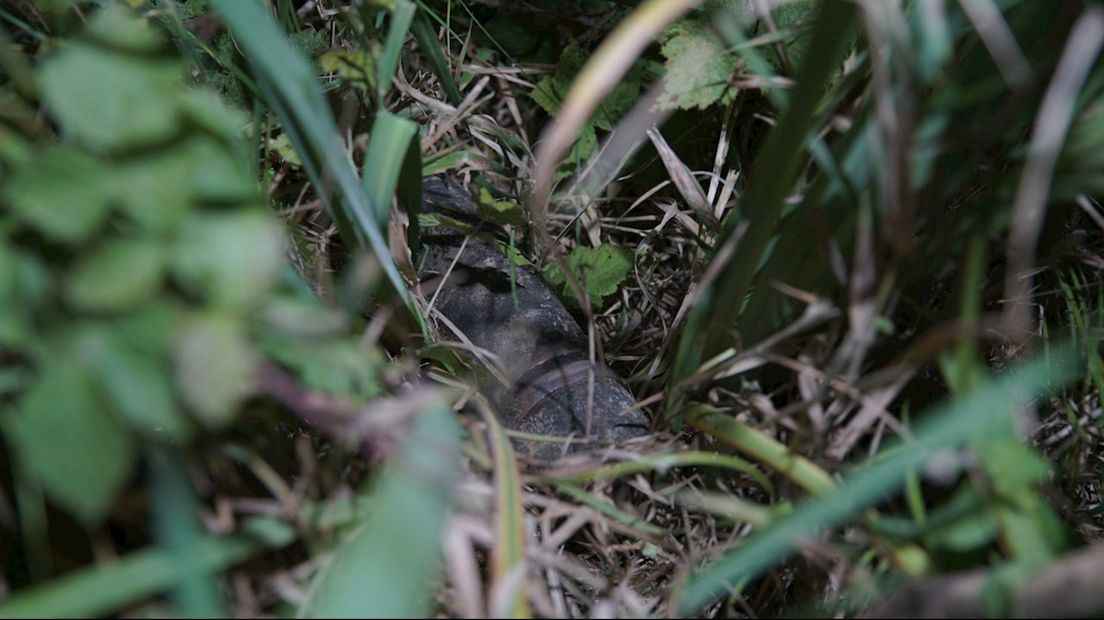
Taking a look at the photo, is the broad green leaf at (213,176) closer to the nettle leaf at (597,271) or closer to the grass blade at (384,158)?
the grass blade at (384,158)

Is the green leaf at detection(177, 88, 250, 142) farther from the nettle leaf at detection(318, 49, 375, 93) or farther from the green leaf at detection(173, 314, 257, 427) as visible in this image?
the nettle leaf at detection(318, 49, 375, 93)

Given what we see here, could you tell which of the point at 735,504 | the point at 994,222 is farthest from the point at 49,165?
the point at 994,222

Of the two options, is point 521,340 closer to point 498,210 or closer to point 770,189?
point 498,210

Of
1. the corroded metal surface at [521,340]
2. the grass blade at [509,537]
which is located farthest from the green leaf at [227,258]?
the corroded metal surface at [521,340]

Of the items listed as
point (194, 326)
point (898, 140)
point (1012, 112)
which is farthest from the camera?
point (1012, 112)

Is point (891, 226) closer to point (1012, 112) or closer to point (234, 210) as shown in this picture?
point (1012, 112)

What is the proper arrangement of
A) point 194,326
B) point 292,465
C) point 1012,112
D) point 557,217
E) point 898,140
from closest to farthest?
point 194,326 < point 898,140 < point 1012,112 < point 292,465 < point 557,217

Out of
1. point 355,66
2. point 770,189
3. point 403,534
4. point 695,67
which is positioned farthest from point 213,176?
point 695,67
